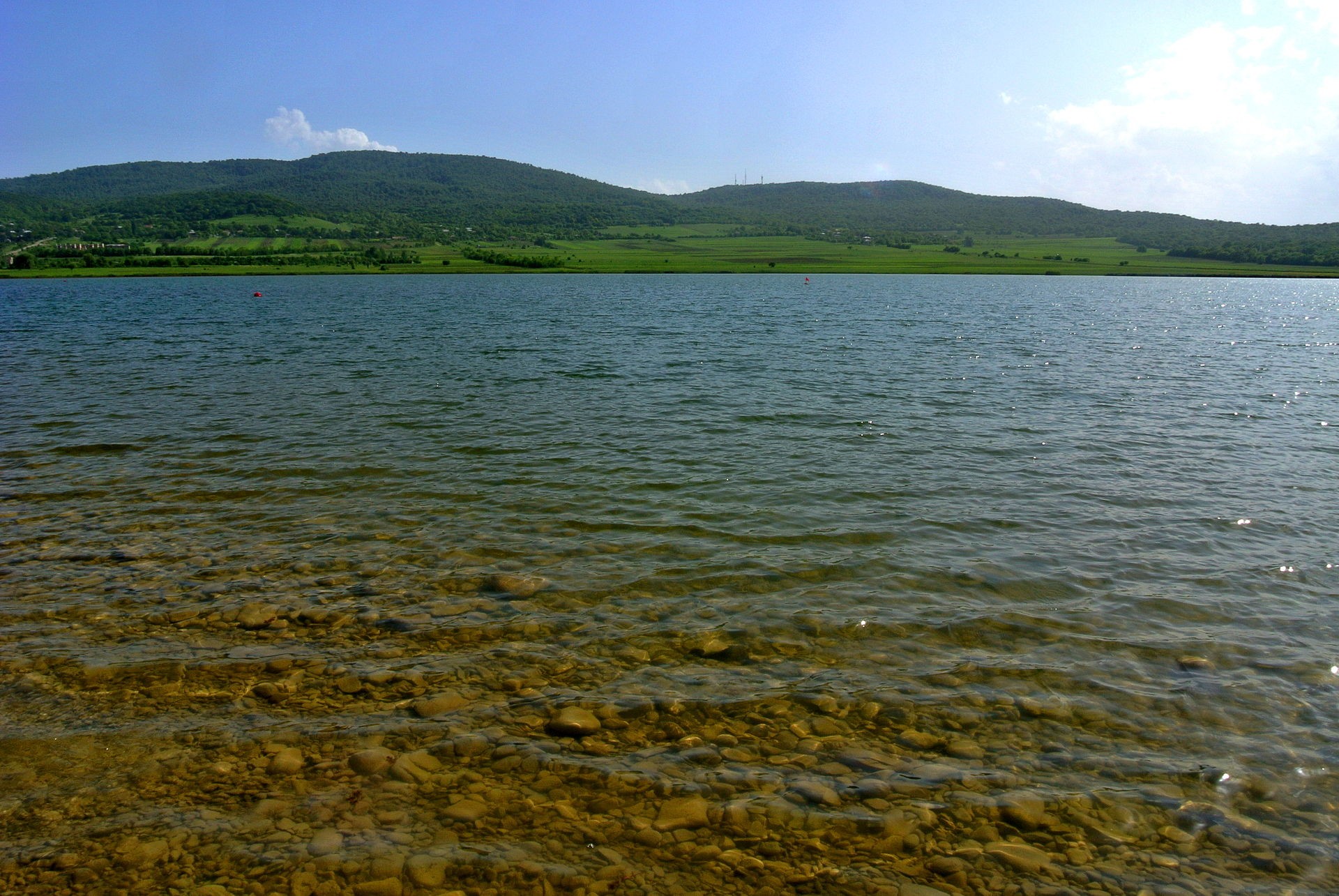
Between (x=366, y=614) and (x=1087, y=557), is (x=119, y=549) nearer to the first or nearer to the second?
(x=366, y=614)

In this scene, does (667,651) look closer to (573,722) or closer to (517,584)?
(573,722)

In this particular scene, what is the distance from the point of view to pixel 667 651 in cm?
847

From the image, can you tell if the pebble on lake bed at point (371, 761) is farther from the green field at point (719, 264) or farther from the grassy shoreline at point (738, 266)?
the grassy shoreline at point (738, 266)

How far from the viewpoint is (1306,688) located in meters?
7.74

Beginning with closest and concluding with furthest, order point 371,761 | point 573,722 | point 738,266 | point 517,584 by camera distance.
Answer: point 371,761
point 573,722
point 517,584
point 738,266

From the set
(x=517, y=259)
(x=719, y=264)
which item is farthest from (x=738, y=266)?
(x=517, y=259)

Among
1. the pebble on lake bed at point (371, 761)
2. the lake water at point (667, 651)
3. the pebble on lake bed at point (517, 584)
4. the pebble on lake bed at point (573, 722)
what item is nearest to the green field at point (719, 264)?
the lake water at point (667, 651)

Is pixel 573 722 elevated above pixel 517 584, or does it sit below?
below

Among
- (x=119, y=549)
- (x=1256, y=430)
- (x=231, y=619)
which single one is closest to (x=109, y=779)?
(x=231, y=619)

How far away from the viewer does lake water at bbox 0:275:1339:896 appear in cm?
548

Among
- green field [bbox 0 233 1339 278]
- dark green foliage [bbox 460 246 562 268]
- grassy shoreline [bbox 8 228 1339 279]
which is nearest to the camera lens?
grassy shoreline [bbox 8 228 1339 279]

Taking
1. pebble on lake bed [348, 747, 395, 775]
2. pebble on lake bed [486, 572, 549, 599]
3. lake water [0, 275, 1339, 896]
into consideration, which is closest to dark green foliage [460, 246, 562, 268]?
lake water [0, 275, 1339, 896]

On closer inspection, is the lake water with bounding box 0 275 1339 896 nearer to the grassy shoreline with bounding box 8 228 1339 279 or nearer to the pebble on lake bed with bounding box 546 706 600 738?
the pebble on lake bed with bounding box 546 706 600 738

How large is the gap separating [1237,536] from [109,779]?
48.8ft
